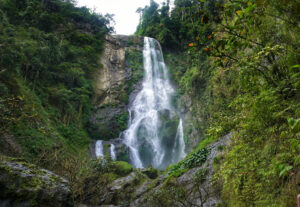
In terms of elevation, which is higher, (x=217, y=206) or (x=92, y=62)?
(x=92, y=62)

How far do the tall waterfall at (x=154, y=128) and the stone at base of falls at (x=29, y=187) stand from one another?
45.3ft

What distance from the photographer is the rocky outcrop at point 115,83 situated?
19312 mm

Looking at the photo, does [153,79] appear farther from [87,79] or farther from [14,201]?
[14,201]

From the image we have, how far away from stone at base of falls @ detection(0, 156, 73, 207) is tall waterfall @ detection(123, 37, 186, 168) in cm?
1379

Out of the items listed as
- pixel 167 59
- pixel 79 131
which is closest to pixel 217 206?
pixel 79 131

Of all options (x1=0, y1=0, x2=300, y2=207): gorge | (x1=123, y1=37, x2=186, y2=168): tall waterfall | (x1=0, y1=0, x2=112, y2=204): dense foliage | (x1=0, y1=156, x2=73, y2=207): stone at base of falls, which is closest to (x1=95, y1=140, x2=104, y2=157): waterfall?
(x1=0, y1=0, x2=300, y2=207): gorge

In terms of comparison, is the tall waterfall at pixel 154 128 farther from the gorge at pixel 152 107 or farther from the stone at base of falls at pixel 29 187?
the stone at base of falls at pixel 29 187

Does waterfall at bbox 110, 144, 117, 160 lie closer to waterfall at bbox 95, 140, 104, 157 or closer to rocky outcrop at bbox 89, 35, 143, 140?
waterfall at bbox 95, 140, 104, 157

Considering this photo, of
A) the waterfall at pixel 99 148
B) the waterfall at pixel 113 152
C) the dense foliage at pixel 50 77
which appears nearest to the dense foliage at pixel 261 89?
the dense foliage at pixel 50 77

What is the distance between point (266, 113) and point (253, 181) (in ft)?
3.73

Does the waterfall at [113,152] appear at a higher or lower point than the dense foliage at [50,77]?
lower

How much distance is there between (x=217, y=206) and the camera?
14.8ft

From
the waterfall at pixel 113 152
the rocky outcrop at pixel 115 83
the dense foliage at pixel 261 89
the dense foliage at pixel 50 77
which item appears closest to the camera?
the dense foliage at pixel 261 89

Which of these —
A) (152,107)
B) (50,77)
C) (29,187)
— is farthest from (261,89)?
(152,107)
